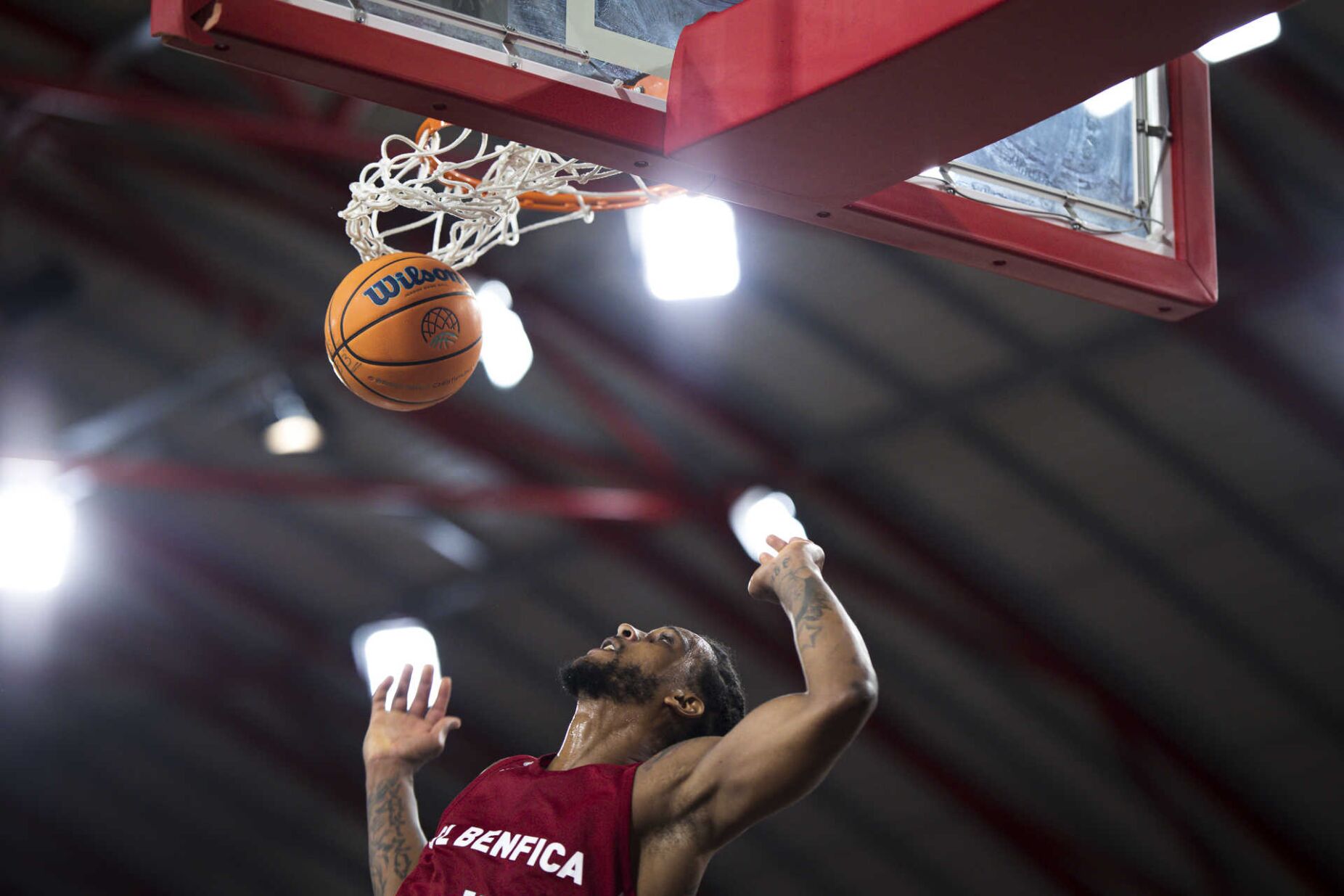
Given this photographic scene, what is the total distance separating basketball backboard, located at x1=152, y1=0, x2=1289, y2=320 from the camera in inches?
115

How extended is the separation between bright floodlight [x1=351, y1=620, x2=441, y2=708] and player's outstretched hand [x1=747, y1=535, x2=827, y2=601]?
8.54 meters

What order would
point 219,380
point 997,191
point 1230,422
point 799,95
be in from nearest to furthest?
1. point 799,95
2. point 997,191
3. point 1230,422
4. point 219,380

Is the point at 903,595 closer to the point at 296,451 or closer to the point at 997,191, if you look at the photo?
the point at 296,451

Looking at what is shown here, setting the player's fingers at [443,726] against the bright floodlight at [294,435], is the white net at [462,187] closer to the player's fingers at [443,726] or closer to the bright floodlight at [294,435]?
the player's fingers at [443,726]

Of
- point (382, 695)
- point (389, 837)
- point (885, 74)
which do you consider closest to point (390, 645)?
point (382, 695)

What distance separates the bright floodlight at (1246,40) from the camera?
20.9 feet

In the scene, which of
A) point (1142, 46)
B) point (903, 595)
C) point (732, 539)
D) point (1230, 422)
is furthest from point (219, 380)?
point (1142, 46)

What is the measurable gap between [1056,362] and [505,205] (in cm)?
568

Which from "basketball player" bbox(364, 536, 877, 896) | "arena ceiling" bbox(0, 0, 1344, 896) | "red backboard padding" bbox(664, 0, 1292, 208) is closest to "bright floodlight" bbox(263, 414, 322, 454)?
"arena ceiling" bbox(0, 0, 1344, 896)

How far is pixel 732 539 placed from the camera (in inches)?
410

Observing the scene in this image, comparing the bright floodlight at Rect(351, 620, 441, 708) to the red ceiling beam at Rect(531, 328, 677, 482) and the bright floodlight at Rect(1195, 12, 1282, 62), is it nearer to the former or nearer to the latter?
the red ceiling beam at Rect(531, 328, 677, 482)

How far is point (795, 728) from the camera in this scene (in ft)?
9.53

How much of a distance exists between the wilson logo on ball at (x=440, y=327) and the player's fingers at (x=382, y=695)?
0.93 meters

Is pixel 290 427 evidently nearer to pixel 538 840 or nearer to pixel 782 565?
pixel 538 840
